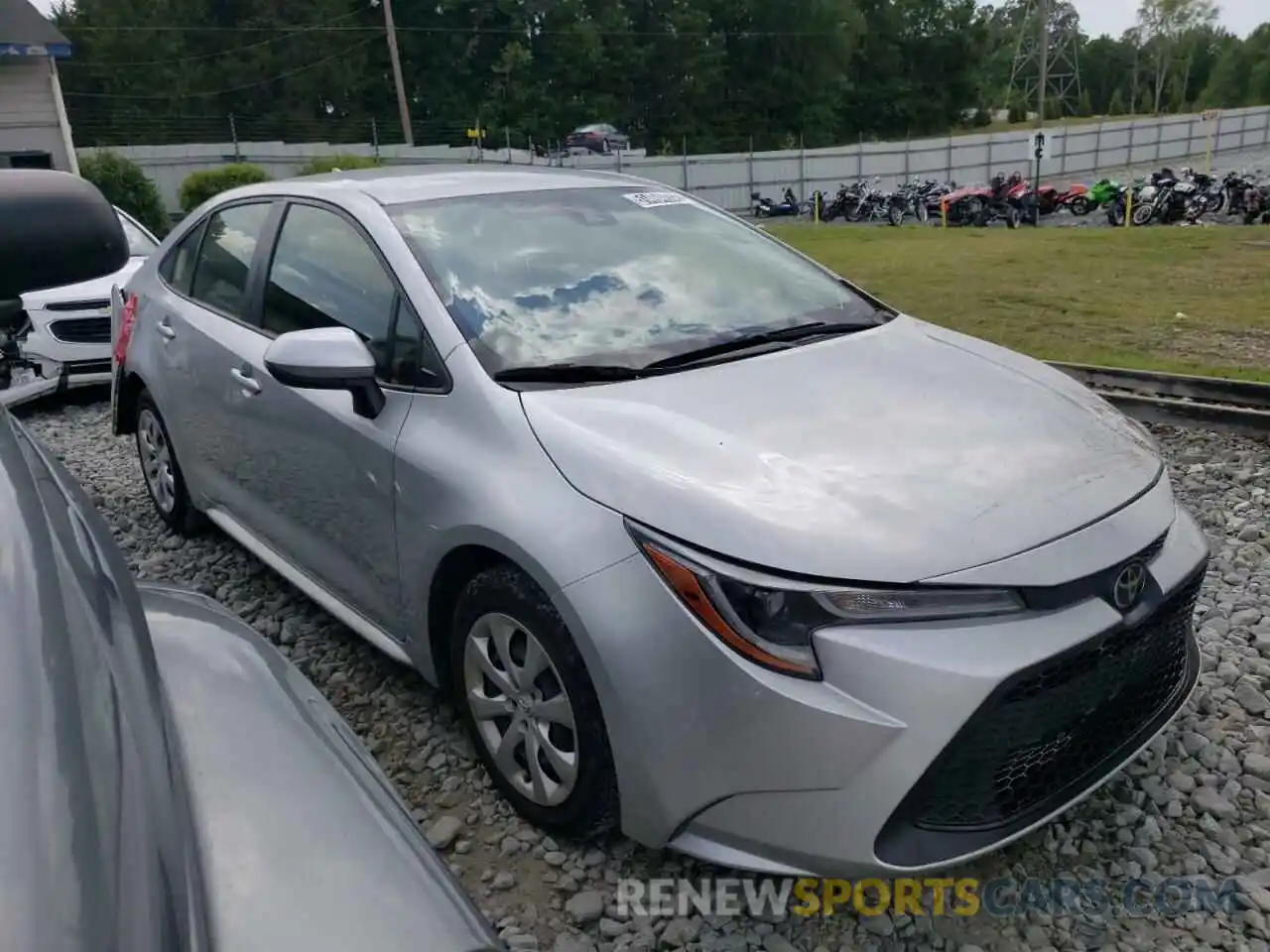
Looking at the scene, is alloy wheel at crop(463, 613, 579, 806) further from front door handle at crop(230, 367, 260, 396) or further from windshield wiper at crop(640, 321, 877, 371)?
front door handle at crop(230, 367, 260, 396)

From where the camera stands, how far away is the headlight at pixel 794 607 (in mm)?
1893

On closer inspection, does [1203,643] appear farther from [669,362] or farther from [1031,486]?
[669,362]

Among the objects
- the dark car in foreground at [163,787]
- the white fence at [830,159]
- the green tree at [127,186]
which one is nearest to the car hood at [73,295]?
the dark car in foreground at [163,787]

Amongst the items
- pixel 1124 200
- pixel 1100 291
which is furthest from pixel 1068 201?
pixel 1100 291

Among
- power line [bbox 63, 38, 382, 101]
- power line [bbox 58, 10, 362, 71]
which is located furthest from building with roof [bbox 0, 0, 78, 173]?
power line [bbox 58, 10, 362, 71]

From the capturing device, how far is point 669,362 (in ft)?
8.64

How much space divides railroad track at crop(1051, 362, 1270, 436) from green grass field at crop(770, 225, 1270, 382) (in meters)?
0.62

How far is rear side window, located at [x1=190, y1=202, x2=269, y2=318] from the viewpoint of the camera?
143 inches

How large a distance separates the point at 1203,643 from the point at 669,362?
2.00 metres

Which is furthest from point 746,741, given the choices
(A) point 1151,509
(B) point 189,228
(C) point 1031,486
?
(B) point 189,228

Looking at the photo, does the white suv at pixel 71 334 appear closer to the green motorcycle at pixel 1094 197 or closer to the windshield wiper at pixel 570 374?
the windshield wiper at pixel 570 374

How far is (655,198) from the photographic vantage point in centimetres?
353

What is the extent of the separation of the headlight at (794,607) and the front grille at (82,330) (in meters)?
6.80

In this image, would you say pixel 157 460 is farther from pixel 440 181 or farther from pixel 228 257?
pixel 440 181
